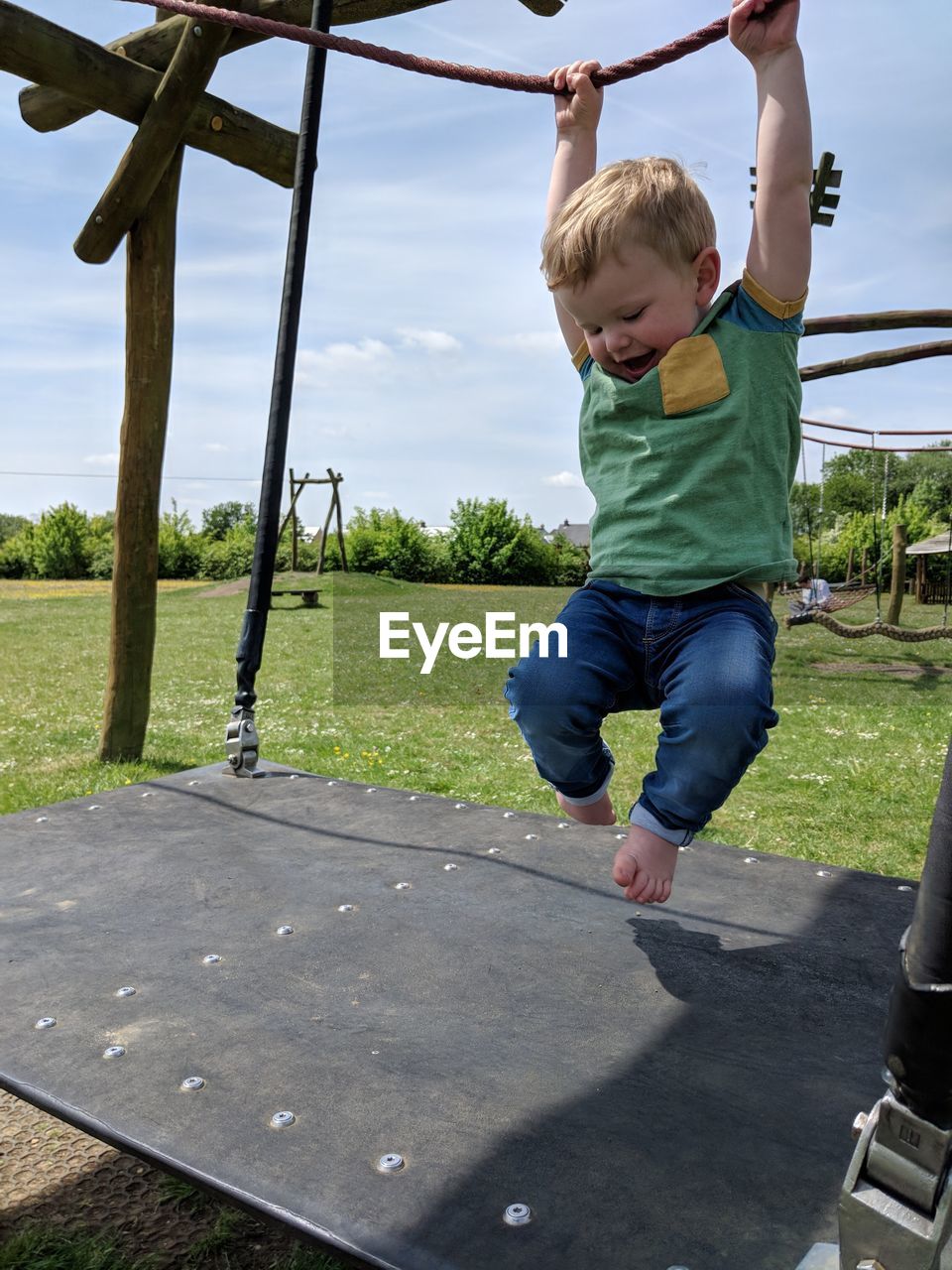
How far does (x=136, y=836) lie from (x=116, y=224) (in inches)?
99.1

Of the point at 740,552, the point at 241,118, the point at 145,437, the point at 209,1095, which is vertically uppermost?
the point at 241,118

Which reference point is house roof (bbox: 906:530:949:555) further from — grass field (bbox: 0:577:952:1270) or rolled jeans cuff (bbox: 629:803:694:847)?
rolled jeans cuff (bbox: 629:803:694:847)

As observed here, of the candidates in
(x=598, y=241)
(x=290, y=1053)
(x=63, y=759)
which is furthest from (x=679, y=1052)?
(x=63, y=759)

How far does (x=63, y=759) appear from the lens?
499cm

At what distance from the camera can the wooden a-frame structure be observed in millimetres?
3510

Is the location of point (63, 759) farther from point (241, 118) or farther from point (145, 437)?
point (241, 118)

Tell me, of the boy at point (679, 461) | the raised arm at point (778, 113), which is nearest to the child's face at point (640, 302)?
the boy at point (679, 461)

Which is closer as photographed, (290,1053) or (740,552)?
(290,1053)

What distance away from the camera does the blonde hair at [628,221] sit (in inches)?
59.0

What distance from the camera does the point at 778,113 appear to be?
1.49 m

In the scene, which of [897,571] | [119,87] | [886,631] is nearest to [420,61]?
[119,87]

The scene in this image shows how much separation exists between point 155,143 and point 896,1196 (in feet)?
12.7

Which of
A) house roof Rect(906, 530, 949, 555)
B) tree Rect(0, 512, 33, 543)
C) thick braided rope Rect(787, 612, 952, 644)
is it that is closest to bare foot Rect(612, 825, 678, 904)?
thick braided rope Rect(787, 612, 952, 644)

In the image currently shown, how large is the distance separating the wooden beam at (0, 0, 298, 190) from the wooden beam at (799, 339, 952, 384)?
12.7ft
